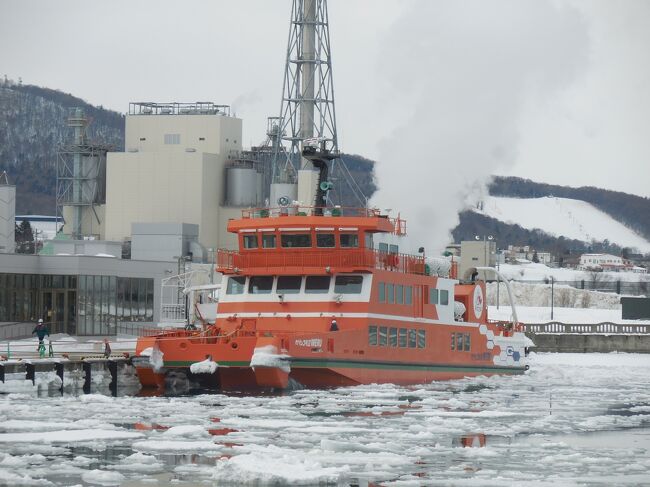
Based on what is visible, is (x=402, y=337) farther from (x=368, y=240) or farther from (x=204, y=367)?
(x=204, y=367)

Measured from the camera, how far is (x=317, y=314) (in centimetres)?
4606

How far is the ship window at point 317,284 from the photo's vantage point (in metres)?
46.4

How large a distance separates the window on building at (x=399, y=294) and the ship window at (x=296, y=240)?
142 inches

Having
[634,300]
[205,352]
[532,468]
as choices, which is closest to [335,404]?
[205,352]

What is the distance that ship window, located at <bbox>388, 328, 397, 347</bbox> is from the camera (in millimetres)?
47406

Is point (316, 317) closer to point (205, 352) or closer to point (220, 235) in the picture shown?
point (205, 352)

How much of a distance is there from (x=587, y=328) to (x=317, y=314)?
4069cm

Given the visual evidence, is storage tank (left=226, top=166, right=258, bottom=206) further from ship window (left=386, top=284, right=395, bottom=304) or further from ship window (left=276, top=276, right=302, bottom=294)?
ship window (left=276, top=276, right=302, bottom=294)

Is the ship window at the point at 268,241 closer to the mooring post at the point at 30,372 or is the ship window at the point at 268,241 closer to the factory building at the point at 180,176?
the mooring post at the point at 30,372

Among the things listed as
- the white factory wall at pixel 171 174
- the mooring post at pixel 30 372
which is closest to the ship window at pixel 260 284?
the mooring post at pixel 30 372

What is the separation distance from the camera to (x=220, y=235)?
320ft

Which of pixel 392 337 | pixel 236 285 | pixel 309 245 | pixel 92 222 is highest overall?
pixel 92 222

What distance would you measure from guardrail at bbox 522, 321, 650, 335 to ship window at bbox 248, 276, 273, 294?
35.8 m

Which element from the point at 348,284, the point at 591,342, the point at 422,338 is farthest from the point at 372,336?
the point at 591,342
